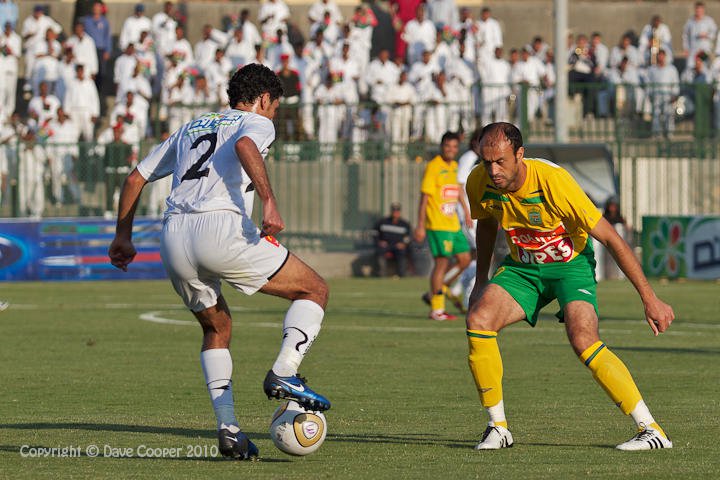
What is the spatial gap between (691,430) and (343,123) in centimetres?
2087

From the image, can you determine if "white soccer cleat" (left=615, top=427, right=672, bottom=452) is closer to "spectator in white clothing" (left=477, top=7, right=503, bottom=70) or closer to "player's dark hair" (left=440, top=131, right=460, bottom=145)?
"player's dark hair" (left=440, top=131, right=460, bottom=145)

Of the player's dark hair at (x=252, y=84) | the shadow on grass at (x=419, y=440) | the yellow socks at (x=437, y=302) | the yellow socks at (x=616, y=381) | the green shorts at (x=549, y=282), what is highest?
the player's dark hair at (x=252, y=84)

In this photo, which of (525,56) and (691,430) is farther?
(525,56)

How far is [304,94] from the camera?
31000mm

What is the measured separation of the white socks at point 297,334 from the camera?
8.09 m

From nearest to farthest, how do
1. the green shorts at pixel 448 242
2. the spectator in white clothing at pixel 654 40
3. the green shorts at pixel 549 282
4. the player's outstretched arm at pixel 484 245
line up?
1. the green shorts at pixel 549 282
2. the player's outstretched arm at pixel 484 245
3. the green shorts at pixel 448 242
4. the spectator in white clothing at pixel 654 40

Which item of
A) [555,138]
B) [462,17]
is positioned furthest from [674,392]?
[462,17]

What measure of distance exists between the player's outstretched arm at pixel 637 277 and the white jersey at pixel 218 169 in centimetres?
188

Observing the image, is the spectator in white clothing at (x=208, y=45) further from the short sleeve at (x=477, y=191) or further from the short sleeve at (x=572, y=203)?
the short sleeve at (x=572, y=203)

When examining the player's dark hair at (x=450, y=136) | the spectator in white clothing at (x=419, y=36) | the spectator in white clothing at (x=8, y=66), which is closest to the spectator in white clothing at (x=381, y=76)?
the spectator in white clothing at (x=419, y=36)

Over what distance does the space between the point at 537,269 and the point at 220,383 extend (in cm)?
195

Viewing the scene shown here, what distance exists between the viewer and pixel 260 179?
26.0ft

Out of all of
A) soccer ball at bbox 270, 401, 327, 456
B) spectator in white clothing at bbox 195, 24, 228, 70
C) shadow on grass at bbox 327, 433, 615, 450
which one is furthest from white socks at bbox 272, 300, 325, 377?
spectator in white clothing at bbox 195, 24, 228, 70

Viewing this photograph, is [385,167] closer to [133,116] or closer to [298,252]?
[298,252]
